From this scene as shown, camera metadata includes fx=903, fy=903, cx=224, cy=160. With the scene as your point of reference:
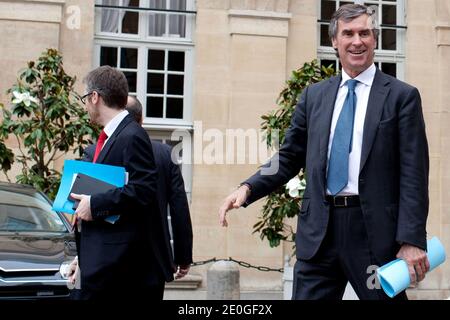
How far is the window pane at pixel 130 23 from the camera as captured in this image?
1438 centimetres

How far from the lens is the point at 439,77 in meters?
14.8

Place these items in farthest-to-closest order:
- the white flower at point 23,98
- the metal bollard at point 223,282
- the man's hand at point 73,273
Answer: the metal bollard at point 223,282 < the white flower at point 23,98 < the man's hand at point 73,273

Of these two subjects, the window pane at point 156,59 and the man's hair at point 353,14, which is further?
the window pane at point 156,59

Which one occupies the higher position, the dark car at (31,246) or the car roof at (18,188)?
the car roof at (18,188)

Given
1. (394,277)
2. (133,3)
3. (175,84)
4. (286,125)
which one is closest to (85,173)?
(394,277)

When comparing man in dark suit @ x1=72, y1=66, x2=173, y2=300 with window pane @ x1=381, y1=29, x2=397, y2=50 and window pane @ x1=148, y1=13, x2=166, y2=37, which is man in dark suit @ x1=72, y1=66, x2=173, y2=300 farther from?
window pane @ x1=381, y1=29, x2=397, y2=50

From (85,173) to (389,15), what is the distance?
1148 centimetres

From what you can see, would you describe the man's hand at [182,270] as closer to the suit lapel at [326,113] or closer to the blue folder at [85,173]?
the blue folder at [85,173]

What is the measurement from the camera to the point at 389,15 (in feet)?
50.3

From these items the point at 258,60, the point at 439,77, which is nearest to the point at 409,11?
the point at 439,77

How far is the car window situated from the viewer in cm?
836

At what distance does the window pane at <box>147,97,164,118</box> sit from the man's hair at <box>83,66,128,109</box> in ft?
31.0

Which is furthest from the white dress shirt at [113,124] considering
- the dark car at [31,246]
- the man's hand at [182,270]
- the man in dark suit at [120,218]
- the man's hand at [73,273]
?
the dark car at [31,246]

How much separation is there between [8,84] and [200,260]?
3914mm
